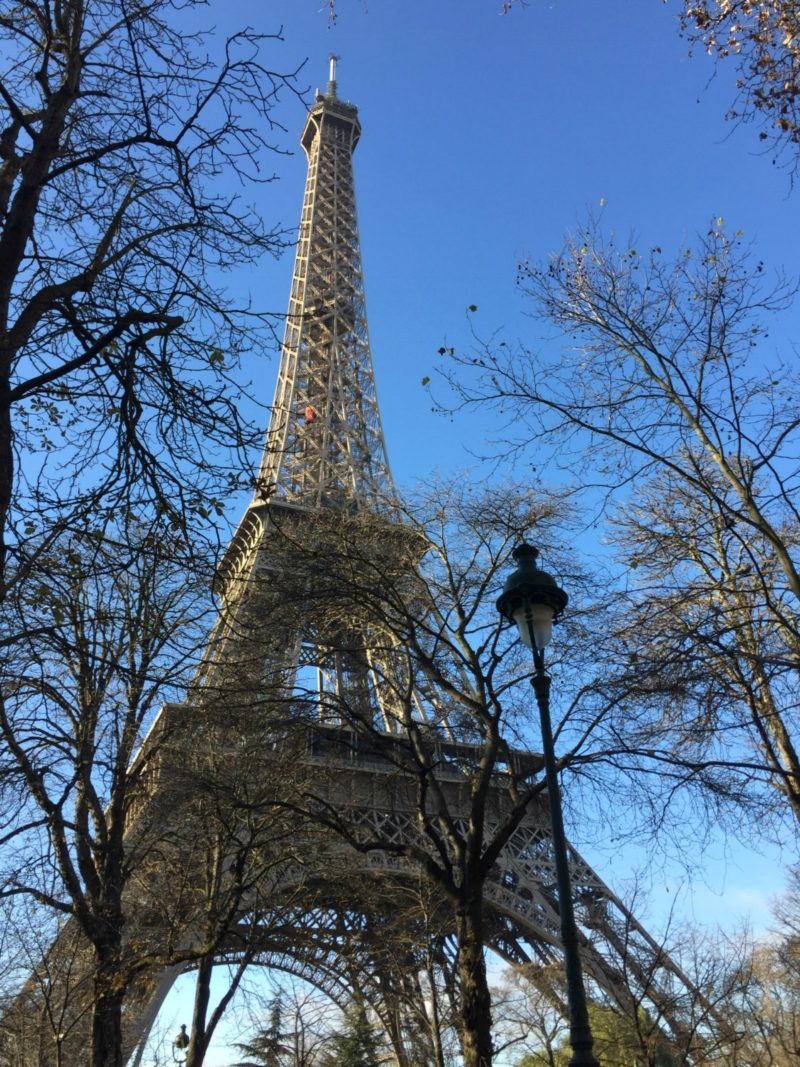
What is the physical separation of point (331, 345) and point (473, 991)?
44086 mm

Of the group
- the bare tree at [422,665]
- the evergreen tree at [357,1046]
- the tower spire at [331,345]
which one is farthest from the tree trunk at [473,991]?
the tower spire at [331,345]

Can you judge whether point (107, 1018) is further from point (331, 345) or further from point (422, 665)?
point (331, 345)

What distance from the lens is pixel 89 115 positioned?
6.78 m

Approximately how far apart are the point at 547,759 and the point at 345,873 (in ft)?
40.3

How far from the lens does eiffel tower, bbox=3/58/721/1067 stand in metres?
10.7

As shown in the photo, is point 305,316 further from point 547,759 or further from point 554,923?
point 554,923

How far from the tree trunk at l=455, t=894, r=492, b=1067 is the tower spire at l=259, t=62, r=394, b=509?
27820 millimetres

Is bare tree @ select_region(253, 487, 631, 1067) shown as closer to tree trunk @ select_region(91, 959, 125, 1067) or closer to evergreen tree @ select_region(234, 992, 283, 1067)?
tree trunk @ select_region(91, 959, 125, 1067)

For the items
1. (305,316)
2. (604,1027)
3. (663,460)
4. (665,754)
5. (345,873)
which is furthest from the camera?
(604,1027)

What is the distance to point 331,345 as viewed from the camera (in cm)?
5025

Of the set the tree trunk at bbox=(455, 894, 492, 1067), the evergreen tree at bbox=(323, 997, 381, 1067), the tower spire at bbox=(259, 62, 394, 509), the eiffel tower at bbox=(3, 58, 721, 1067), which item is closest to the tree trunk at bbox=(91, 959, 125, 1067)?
the eiffel tower at bbox=(3, 58, 721, 1067)

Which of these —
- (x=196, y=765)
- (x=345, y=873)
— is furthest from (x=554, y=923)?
(x=196, y=765)

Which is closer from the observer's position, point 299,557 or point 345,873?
point 299,557

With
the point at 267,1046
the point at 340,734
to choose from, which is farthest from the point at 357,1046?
the point at 340,734
